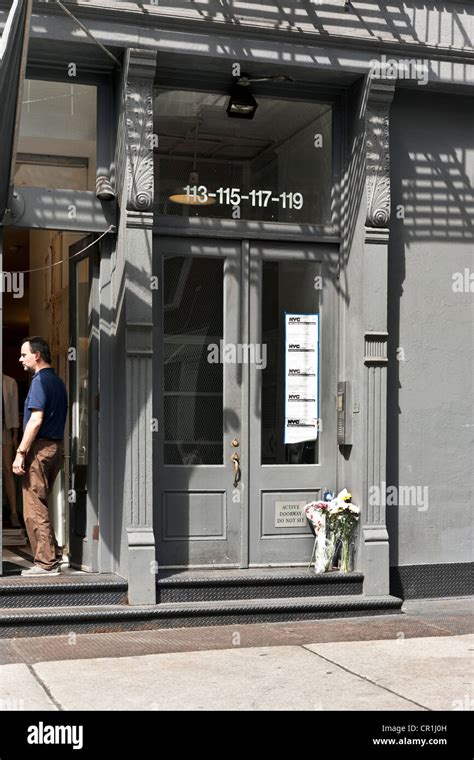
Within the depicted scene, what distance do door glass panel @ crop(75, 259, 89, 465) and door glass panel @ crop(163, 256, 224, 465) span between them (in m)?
0.76

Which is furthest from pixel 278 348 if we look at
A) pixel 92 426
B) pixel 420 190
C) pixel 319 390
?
pixel 420 190

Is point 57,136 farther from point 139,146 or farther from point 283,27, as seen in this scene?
Answer: point 283,27

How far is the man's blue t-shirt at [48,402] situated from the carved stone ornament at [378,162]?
3.12 m

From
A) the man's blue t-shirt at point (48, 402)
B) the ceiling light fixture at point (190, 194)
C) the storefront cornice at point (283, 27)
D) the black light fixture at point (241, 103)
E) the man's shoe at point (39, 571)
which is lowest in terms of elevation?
the man's shoe at point (39, 571)

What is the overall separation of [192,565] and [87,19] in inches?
187

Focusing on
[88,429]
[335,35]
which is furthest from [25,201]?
[335,35]

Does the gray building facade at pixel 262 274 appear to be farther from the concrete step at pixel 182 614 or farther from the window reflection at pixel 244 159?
the concrete step at pixel 182 614

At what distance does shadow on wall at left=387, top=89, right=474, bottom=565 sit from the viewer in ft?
33.7

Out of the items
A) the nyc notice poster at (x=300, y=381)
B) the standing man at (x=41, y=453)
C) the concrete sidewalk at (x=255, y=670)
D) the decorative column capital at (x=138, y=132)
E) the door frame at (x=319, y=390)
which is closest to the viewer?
the concrete sidewalk at (x=255, y=670)

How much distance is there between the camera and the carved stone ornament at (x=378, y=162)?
392 inches

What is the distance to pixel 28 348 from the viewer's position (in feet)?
32.1

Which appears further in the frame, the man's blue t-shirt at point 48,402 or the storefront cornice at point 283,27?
the man's blue t-shirt at point 48,402

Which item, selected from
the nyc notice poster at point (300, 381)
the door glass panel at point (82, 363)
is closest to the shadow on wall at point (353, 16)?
the door glass panel at point (82, 363)

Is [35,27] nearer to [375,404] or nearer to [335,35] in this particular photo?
[335,35]
